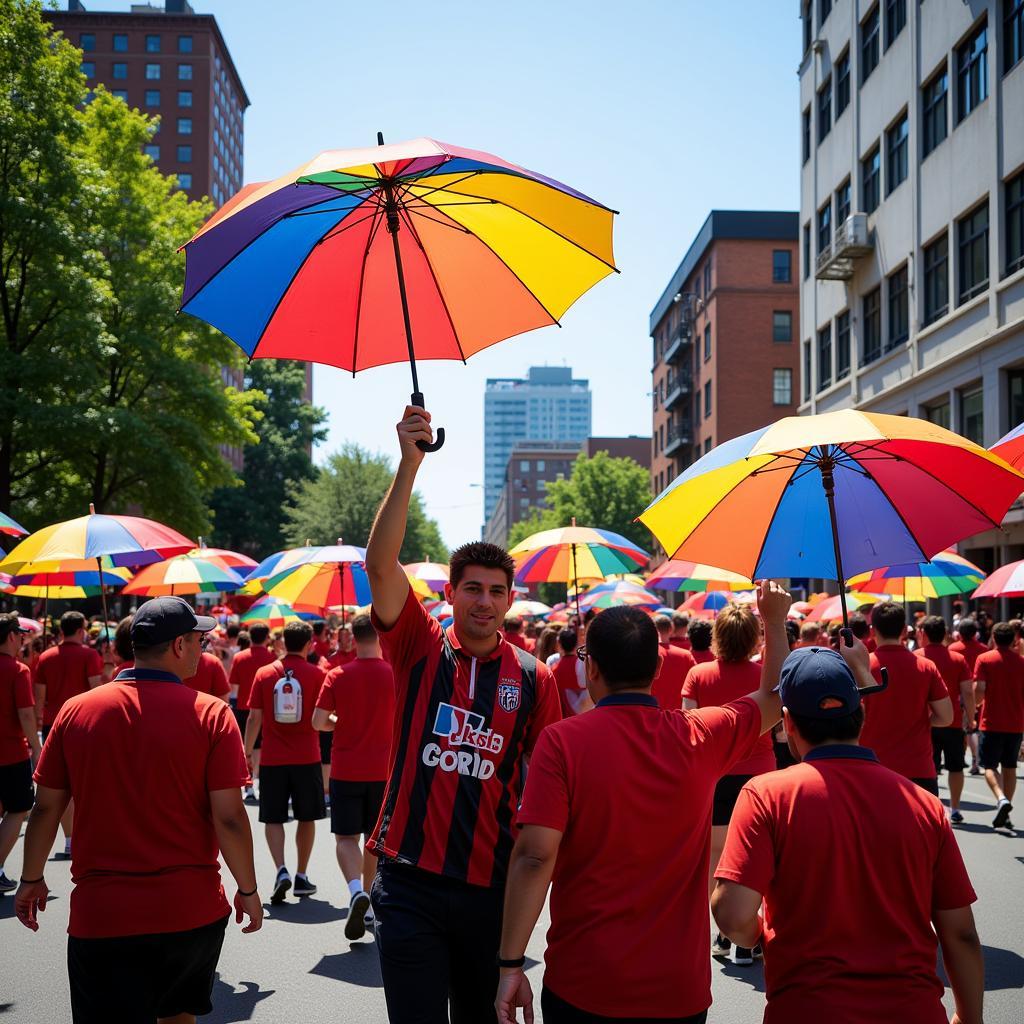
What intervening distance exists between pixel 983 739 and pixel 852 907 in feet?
32.1

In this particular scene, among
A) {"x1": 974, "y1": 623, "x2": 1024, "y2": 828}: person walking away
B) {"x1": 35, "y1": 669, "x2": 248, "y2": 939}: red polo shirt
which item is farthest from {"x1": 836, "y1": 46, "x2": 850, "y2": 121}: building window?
{"x1": 35, "y1": 669, "x2": 248, "y2": 939}: red polo shirt

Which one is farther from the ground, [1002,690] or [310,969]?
[1002,690]

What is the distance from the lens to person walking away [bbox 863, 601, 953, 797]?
7.42 m

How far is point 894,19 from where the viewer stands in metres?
29.7

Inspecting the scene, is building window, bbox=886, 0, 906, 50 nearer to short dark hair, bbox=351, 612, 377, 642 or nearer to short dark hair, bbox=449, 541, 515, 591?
short dark hair, bbox=351, 612, 377, 642

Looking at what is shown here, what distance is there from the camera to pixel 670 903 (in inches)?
123

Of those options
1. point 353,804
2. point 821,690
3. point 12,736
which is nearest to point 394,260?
point 821,690

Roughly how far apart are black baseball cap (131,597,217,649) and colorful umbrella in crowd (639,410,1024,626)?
192 cm

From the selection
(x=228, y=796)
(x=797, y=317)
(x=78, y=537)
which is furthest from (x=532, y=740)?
(x=797, y=317)

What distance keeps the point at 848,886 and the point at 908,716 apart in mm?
4910

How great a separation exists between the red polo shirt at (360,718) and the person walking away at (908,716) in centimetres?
350

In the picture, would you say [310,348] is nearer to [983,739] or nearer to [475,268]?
[475,268]

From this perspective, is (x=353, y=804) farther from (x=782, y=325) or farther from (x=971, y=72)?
(x=782, y=325)

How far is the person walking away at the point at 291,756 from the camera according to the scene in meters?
8.68
